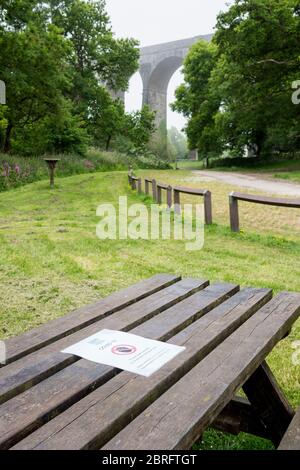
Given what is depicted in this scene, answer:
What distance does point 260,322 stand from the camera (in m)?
1.98

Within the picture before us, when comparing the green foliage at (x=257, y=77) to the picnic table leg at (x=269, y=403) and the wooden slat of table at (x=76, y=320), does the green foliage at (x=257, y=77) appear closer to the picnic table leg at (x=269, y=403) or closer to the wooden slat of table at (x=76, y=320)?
the wooden slat of table at (x=76, y=320)

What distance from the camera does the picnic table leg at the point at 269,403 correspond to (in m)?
1.94

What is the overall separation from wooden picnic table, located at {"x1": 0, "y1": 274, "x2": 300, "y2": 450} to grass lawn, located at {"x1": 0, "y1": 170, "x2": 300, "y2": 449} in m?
0.60

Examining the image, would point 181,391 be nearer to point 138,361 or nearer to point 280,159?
point 138,361

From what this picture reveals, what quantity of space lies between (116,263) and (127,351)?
151 inches

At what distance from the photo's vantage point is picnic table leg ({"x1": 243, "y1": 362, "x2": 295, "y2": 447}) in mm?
1937

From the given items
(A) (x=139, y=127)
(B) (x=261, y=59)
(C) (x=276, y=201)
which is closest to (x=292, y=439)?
(C) (x=276, y=201)

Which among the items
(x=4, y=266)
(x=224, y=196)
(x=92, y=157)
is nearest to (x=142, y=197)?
(x=224, y=196)

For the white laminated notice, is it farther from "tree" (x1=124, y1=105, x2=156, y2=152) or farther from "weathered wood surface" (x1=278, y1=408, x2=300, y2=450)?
"tree" (x1=124, y1=105, x2=156, y2=152)

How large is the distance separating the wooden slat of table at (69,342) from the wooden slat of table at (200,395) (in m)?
0.41

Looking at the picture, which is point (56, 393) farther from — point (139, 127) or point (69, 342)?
point (139, 127)

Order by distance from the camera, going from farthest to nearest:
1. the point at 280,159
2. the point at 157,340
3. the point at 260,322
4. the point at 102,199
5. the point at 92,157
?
the point at 280,159, the point at 92,157, the point at 102,199, the point at 260,322, the point at 157,340

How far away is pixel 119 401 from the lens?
1272mm
